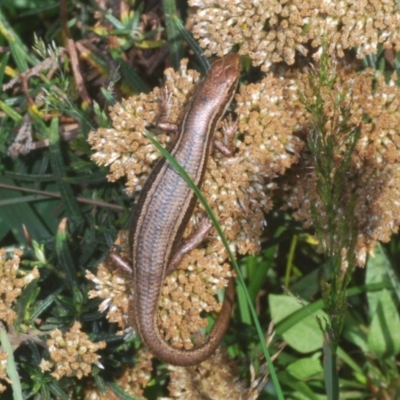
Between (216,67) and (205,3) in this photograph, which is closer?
(205,3)

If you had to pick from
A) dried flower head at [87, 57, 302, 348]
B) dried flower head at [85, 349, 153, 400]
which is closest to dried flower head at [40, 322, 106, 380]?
dried flower head at [87, 57, 302, 348]

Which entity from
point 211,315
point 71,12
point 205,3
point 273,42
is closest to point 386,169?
point 273,42

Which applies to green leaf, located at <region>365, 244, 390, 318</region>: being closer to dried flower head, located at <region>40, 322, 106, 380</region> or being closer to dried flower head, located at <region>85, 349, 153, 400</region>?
dried flower head, located at <region>85, 349, 153, 400</region>

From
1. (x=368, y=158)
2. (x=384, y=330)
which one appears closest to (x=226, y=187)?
(x=368, y=158)

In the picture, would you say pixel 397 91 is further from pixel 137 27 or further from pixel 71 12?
pixel 71 12

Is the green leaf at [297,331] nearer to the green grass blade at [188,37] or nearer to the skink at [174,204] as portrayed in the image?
the skink at [174,204]
